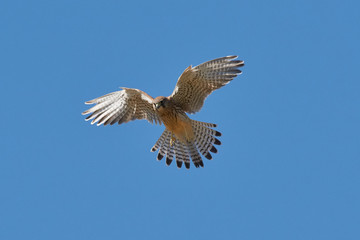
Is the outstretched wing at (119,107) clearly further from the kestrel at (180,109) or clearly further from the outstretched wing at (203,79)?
the outstretched wing at (203,79)

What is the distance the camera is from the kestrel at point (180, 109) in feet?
44.5

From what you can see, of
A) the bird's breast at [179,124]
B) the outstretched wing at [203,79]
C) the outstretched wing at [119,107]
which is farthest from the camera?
the outstretched wing at [119,107]

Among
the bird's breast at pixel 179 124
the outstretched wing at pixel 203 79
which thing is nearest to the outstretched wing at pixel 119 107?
the bird's breast at pixel 179 124

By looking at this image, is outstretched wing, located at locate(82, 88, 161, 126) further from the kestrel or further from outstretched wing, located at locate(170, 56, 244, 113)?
outstretched wing, located at locate(170, 56, 244, 113)

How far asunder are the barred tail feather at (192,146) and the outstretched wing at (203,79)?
2.13 feet

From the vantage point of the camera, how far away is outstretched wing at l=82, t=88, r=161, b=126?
14.4m

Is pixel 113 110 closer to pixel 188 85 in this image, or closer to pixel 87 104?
pixel 87 104

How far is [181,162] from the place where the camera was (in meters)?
14.9

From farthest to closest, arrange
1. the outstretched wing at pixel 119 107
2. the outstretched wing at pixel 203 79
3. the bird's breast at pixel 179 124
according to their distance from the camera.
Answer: the outstretched wing at pixel 119 107 → the bird's breast at pixel 179 124 → the outstretched wing at pixel 203 79

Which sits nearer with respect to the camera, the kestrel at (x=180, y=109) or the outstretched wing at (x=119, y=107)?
the kestrel at (x=180, y=109)

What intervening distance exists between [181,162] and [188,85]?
77.5 inches

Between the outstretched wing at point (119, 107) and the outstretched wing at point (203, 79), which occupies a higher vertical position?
the outstretched wing at point (119, 107)

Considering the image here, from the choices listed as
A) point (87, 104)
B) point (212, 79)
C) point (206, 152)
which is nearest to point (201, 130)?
point (206, 152)

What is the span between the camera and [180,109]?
46.6 ft
